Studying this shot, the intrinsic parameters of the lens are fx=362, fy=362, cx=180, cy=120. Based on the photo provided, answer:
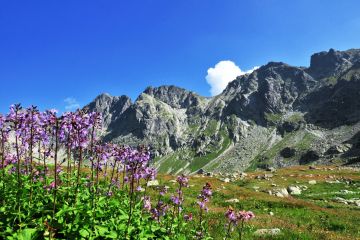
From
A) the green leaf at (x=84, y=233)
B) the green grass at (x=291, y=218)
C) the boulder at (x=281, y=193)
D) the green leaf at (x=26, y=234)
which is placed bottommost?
the green grass at (x=291, y=218)

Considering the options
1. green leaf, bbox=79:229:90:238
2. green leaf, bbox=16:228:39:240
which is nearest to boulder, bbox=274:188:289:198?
green leaf, bbox=79:229:90:238

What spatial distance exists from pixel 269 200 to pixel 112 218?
86.4 ft

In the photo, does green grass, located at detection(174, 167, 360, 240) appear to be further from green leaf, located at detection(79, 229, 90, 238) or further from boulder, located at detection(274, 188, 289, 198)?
green leaf, located at detection(79, 229, 90, 238)

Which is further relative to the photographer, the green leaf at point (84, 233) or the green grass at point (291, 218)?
the green grass at point (291, 218)

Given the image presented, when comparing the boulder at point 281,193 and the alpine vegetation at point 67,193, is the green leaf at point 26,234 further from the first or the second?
the boulder at point 281,193

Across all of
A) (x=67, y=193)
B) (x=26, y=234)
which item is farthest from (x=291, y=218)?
(x=26, y=234)

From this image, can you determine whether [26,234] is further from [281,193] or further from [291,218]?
[281,193]

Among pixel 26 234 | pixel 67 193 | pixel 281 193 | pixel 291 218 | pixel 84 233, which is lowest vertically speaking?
pixel 291 218

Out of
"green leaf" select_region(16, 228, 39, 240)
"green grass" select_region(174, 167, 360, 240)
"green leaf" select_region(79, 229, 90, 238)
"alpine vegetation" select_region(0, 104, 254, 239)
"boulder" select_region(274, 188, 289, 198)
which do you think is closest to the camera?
"green leaf" select_region(16, 228, 39, 240)

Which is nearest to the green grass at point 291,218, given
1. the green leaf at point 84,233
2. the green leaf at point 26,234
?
the green leaf at point 84,233

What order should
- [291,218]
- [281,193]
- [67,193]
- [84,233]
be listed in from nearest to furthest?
1. [84,233]
2. [67,193]
3. [291,218]
4. [281,193]

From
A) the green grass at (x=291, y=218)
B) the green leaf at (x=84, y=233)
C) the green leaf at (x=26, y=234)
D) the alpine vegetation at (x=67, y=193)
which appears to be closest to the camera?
the green leaf at (x=26, y=234)

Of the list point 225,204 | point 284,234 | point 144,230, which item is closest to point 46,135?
point 144,230

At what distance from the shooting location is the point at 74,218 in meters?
8.81
